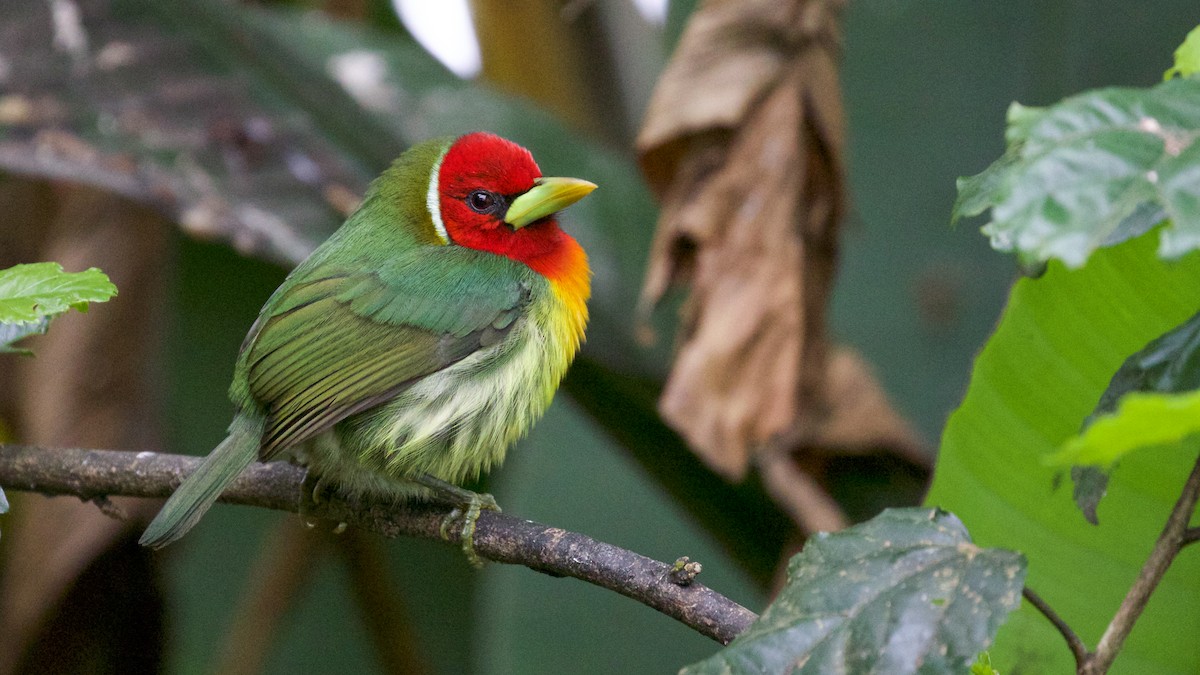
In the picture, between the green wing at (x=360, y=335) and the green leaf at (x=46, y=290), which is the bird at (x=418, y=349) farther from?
the green leaf at (x=46, y=290)

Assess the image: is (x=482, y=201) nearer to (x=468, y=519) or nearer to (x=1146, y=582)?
(x=468, y=519)

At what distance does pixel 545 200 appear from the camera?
7.77ft

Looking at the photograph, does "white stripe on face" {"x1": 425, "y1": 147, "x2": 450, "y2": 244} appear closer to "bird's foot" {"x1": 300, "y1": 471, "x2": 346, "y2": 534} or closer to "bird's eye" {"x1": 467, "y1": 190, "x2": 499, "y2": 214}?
"bird's eye" {"x1": 467, "y1": 190, "x2": 499, "y2": 214}

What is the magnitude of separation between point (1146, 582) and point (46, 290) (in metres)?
1.28

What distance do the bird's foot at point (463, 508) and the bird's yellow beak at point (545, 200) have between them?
1.87ft

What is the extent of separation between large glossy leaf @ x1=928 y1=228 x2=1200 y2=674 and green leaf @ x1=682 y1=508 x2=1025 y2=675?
73 centimetres

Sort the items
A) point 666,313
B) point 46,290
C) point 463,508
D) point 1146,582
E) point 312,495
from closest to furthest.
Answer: point 1146,582, point 46,290, point 463,508, point 312,495, point 666,313

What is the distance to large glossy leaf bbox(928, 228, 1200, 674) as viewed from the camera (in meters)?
1.77

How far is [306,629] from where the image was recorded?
15.4 feet

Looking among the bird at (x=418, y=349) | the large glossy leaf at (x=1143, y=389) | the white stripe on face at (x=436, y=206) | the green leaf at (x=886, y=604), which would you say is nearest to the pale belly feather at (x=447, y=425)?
the bird at (x=418, y=349)

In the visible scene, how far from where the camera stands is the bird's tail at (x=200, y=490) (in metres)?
1.84

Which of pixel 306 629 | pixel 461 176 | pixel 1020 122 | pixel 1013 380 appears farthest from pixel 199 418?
pixel 1020 122

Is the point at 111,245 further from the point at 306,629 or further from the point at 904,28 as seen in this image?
A: the point at 904,28

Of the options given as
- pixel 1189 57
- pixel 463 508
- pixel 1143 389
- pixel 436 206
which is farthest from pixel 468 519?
pixel 1189 57
